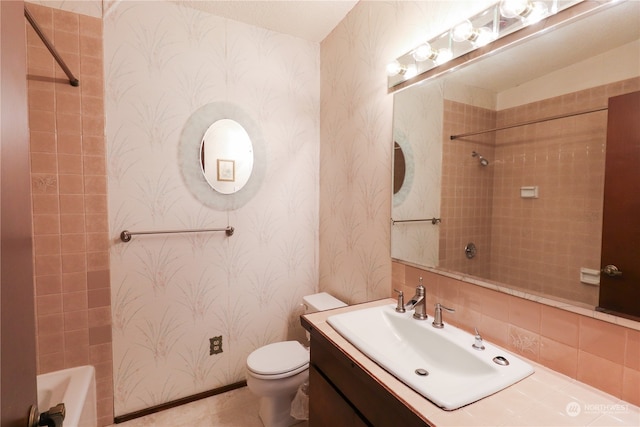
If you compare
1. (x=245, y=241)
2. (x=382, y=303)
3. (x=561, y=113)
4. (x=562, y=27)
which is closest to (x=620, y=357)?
(x=561, y=113)

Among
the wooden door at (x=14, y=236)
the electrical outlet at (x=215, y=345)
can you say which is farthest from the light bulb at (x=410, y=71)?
the electrical outlet at (x=215, y=345)

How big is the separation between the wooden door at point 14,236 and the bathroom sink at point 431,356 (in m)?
0.82

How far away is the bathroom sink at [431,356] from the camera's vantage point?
0.81 meters

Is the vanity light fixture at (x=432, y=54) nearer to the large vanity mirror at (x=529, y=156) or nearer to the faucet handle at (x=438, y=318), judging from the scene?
the large vanity mirror at (x=529, y=156)

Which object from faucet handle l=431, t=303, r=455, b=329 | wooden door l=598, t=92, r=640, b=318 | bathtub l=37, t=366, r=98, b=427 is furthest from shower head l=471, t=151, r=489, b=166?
bathtub l=37, t=366, r=98, b=427

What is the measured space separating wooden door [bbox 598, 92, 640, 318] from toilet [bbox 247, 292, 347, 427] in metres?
1.39

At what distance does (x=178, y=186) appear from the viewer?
1843 mm

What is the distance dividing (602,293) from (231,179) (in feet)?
6.01

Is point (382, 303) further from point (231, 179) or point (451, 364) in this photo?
point (231, 179)

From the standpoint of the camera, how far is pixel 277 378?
1.60 meters

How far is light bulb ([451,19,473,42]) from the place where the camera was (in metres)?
1.11

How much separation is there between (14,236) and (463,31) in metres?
1.39

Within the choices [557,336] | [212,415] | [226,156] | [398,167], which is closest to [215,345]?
[212,415]

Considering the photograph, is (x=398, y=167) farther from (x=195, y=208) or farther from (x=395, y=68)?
(x=195, y=208)
